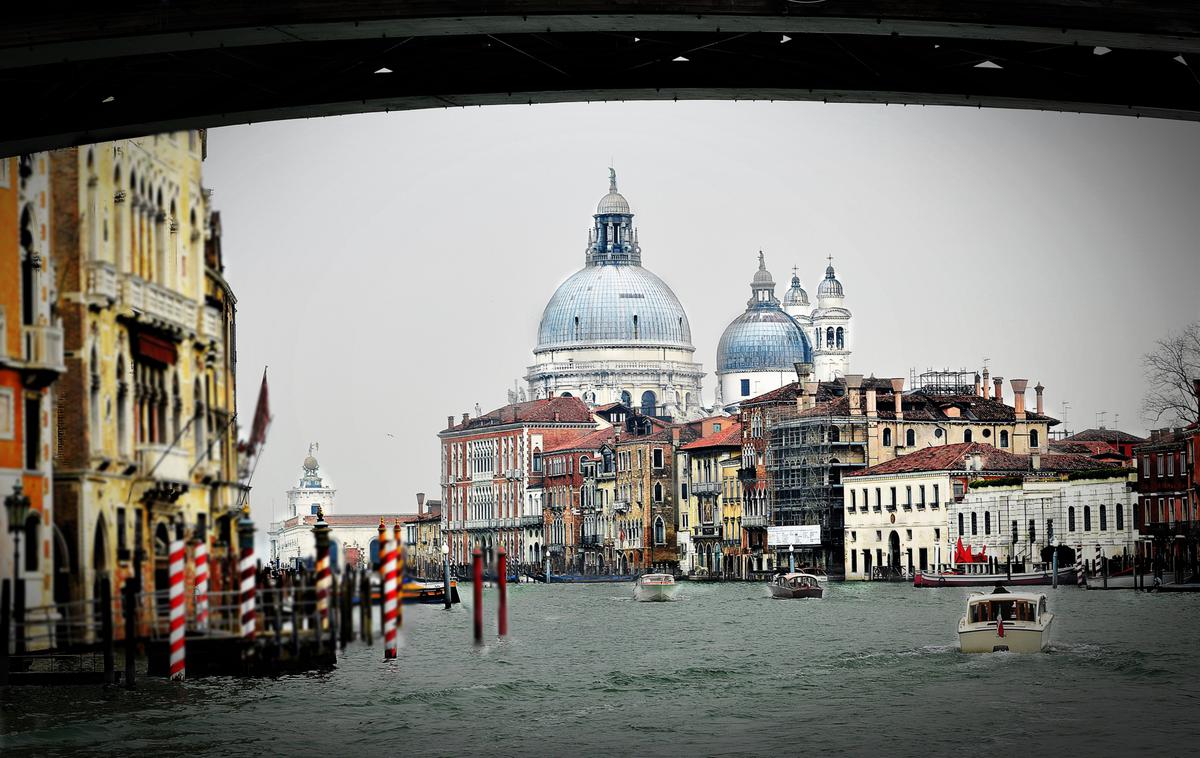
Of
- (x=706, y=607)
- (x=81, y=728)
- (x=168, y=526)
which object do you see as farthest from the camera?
(x=706, y=607)

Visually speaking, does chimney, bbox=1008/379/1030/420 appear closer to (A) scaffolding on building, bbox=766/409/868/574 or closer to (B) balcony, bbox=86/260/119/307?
A: (A) scaffolding on building, bbox=766/409/868/574

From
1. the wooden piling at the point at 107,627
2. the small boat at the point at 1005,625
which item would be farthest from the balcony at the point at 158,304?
the small boat at the point at 1005,625

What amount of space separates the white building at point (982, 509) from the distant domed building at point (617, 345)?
55.6 metres

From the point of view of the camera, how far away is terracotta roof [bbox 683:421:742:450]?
9975 centimetres

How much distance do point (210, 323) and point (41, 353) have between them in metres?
6.05

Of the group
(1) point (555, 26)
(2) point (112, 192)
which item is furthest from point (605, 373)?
(1) point (555, 26)

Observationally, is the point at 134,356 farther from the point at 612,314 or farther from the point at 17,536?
the point at 612,314

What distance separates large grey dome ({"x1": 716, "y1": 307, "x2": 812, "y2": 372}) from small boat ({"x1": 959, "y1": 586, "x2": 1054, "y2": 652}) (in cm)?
10696

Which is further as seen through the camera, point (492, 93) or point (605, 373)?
point (605, 373)

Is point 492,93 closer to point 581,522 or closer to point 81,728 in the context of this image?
point 81,728

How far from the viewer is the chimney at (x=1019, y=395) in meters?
85.8

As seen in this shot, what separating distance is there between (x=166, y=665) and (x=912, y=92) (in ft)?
36.6

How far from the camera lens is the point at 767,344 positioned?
469 feet

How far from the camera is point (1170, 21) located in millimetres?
13906
